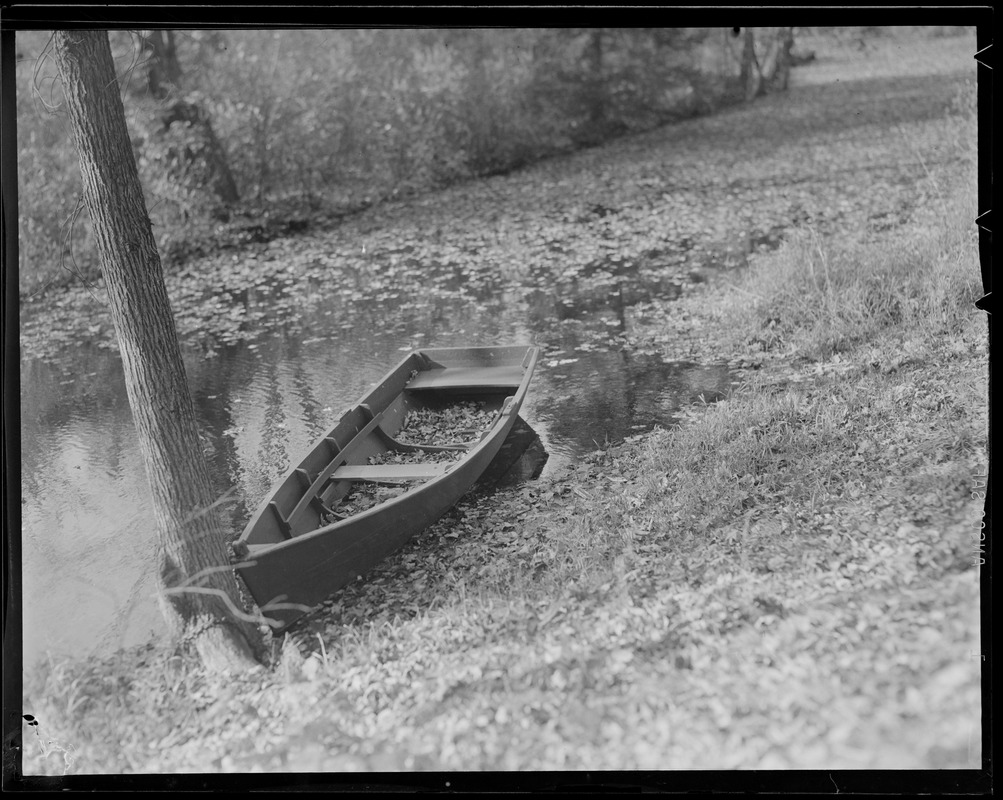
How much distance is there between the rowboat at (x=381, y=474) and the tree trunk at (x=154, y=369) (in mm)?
235

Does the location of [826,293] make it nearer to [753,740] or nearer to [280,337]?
[753,740]

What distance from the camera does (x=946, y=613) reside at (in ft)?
12.0

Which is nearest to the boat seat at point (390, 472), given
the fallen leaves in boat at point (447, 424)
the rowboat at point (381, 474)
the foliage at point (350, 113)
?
the rowboat at point (381, 474)

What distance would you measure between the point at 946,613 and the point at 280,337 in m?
5.36

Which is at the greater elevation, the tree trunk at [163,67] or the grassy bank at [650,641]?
the tree trunk at [163,67]

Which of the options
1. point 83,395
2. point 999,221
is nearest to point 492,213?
point 83,395

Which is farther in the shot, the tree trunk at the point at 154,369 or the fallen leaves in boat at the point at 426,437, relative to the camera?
the fallen leaves in boat at the point at 426,437

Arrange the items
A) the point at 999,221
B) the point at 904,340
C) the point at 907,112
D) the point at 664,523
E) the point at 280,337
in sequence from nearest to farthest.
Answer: the point at 999,221
the point at 664,523
the point at 904,340
the point at 280,337
the point at 907,112

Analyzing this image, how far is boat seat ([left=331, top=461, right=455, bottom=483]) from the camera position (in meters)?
4.61

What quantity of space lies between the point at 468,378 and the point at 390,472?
4.18 feet

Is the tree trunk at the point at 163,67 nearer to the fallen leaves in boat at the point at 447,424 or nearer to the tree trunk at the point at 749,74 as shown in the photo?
the fallen leaves in boat at the point at 447,424

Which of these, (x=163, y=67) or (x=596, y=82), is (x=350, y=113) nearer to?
(x=163, y=67)

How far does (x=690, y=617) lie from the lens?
3.82 m

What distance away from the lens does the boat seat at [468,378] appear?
5.63 m
